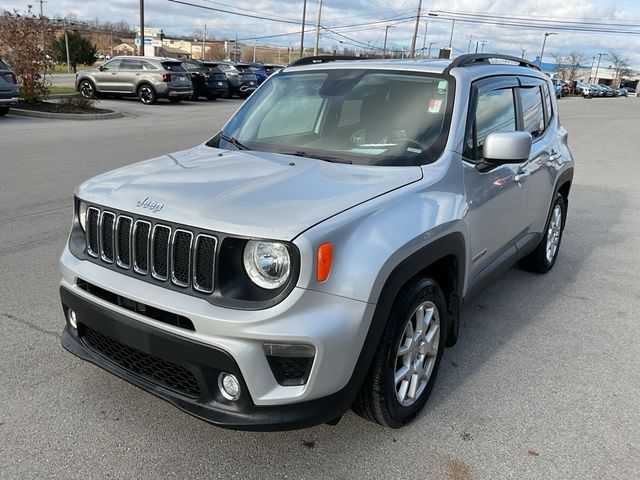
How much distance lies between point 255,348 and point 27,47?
18.4 meters

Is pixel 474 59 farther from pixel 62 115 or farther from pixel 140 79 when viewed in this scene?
pixel 140 79

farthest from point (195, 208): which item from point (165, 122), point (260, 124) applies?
point (165, 122)

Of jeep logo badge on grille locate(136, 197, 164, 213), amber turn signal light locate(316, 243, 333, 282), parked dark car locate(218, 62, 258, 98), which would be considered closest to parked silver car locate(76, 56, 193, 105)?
parked dark car locate(218, 62, 258, 98)

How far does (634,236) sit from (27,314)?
262 inches

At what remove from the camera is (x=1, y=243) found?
5.41m

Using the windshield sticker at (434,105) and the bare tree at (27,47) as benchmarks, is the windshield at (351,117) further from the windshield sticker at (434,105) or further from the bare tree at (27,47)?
the bare tree at (27,47)

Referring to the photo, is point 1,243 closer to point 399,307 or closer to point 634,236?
point 399,307

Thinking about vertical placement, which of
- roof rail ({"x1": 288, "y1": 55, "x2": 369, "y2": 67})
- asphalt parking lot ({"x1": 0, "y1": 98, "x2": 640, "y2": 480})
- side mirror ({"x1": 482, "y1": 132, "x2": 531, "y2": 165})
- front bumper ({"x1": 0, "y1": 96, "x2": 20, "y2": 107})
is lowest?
asphalt parking lot ({"x1": 0, "y1": 98, "x2": 640, "y2": 480})

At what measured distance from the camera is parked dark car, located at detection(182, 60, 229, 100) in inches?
1002

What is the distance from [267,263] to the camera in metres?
2.31

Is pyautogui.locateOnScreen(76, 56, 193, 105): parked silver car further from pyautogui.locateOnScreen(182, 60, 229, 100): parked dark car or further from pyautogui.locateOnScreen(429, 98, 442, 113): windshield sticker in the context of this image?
pyautogui.locateOnScreen(429, 98, 442, 113): windshield sticker

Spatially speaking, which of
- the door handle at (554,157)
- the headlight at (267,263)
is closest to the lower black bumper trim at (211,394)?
the headlight at (267,263)

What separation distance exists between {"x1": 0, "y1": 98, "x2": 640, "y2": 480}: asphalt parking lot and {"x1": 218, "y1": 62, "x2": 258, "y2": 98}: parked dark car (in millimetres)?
23673

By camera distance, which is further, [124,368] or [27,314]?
[27,314]
